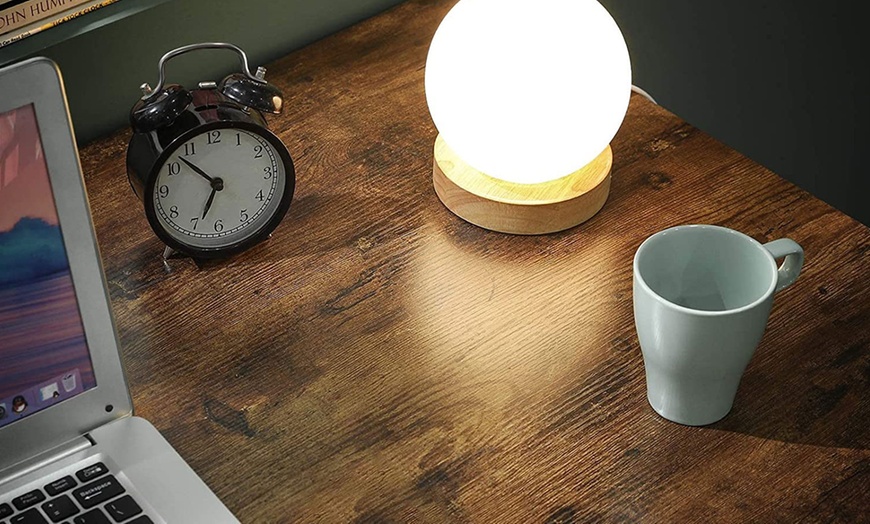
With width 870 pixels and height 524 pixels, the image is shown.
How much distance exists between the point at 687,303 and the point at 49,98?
51cm

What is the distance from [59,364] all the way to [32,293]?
0.06 m

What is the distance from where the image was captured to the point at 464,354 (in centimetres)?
93

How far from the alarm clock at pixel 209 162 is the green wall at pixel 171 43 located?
0.21 meters

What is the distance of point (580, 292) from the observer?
992 millimetres

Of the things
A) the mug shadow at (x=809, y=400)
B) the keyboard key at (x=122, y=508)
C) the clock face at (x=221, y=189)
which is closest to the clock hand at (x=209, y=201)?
the clock face at (x=221, y=189)

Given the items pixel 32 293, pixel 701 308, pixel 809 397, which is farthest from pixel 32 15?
pixel 809 397

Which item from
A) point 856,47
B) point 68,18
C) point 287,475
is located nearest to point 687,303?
point 287,475

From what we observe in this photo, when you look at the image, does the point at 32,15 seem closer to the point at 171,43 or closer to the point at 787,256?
the point at 171,43

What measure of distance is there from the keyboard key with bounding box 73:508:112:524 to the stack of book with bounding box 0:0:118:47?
1.71ft

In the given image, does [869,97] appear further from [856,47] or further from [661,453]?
[661,453]

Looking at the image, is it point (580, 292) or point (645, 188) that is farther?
point (645, 188)

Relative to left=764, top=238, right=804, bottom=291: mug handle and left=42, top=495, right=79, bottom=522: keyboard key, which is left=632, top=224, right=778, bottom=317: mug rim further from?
left=42, top=495, right=79, bottom=522: keyboard key

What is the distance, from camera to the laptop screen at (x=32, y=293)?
732mm

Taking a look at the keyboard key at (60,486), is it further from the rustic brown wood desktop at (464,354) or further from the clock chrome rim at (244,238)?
the clock chrome rim at (244,238)
